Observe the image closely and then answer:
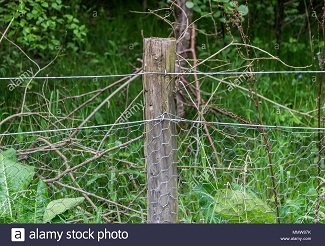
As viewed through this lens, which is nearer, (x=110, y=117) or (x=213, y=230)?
(x=213, y=230)

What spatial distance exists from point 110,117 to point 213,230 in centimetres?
227

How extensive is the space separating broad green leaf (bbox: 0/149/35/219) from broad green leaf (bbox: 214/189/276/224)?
1167 mm

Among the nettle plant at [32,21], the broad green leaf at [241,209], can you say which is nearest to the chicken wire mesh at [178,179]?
the broad green leaf at [241,209]

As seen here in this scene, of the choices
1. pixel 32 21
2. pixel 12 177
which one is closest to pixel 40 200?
pixel 12 177

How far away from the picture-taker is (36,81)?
685 cm

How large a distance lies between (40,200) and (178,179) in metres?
0.82

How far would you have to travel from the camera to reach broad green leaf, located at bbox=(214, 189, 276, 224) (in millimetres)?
4656

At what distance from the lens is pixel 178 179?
496 centimetres

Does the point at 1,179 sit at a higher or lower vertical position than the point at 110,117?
lower

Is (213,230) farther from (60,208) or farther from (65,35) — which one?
(65,35)

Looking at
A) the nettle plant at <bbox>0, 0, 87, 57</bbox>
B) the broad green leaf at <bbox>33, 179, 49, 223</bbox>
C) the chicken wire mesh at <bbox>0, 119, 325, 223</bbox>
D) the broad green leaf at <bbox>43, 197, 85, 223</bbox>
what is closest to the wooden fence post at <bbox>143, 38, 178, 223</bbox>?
the chicken wire mesh at <bbox>0, 119, 325, 223</bbox>

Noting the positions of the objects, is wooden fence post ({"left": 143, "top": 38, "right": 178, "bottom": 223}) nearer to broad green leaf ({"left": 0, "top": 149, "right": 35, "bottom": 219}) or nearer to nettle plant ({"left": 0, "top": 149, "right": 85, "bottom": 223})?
nettle plant ({"left": 0, "top": 149, "right": 85, "bottom": 223})

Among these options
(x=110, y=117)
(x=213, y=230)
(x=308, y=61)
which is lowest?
(x=213, y=230)

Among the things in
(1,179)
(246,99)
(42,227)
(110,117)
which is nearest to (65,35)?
(110,117)
